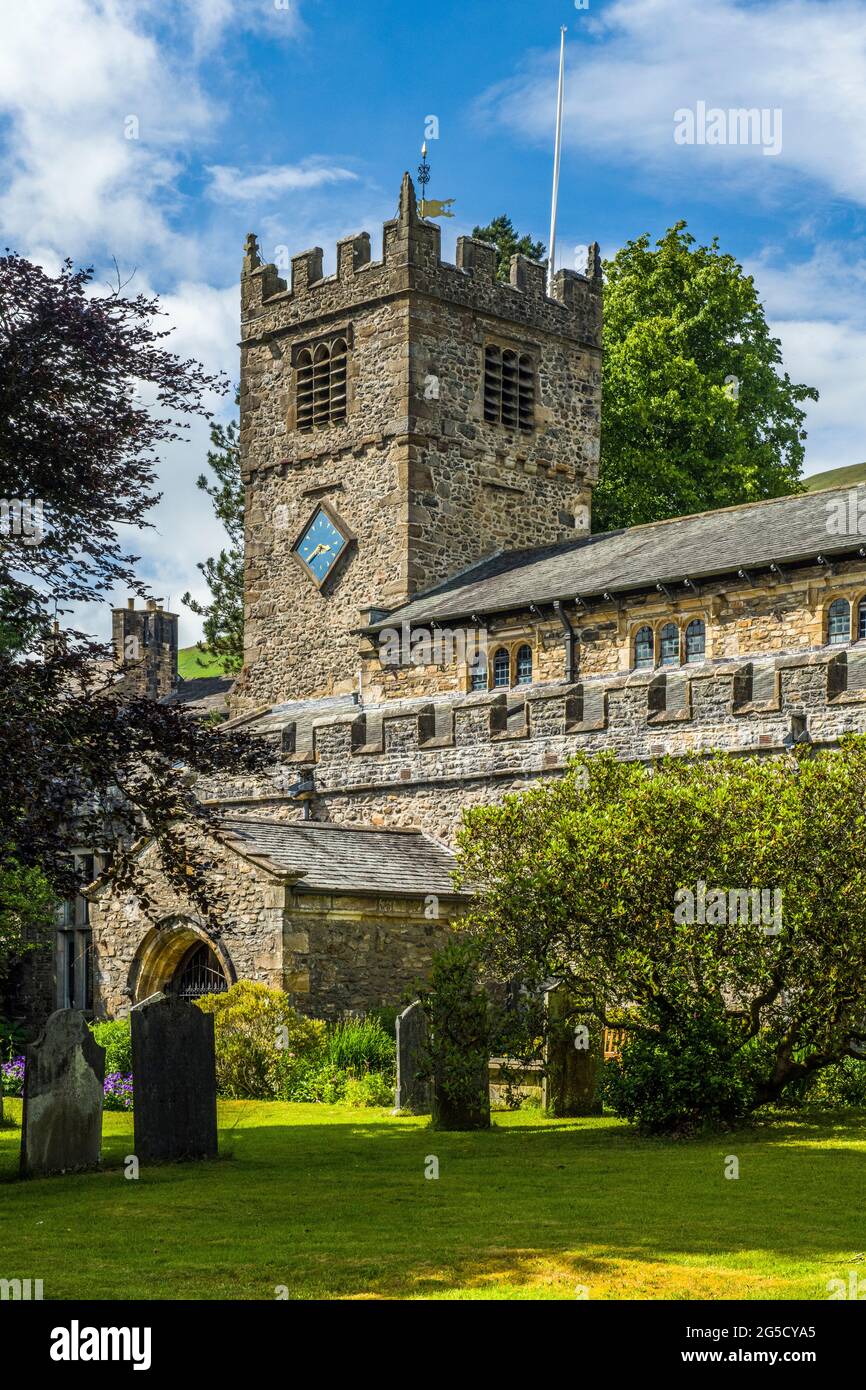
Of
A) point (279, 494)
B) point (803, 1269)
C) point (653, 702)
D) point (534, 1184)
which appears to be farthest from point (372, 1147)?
point (279, 494)

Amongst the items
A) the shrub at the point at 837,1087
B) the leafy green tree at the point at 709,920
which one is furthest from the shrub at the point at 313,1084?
the shrub at the point at 837,1087

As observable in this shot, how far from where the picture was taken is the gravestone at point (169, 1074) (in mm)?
14352

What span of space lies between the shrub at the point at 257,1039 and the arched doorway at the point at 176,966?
2713 mm

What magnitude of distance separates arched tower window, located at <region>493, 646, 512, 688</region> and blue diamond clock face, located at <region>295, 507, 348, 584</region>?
6683 millimetres

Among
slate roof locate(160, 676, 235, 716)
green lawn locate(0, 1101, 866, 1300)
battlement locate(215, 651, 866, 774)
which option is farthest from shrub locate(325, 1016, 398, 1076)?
slate roof locate(160, 676, 235, 716)

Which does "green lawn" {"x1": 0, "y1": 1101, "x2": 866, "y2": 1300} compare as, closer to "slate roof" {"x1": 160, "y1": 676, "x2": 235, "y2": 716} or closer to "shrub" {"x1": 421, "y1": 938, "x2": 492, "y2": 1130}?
"shrub" {"x1": 421, "y1": 938, "x2": 492, "y2": 1130}

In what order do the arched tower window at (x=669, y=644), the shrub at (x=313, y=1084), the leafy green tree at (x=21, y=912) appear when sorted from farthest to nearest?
the arched tower window at (x=669, y=644), the leafy green tree at (x=21, y=912), the shrub at (x=313, y=1084)

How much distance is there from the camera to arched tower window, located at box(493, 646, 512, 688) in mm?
30297

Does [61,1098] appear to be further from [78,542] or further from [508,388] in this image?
[508,388]

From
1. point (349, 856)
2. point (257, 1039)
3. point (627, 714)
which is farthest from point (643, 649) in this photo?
point (257, 1039)

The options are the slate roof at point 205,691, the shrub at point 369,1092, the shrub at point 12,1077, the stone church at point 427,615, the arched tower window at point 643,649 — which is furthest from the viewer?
the slate roof at point 205,691

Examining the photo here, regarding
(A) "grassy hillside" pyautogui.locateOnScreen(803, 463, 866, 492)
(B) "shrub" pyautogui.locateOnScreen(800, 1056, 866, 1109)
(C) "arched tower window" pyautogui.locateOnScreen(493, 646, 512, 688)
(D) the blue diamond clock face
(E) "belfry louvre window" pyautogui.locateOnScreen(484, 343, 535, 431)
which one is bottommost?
(B) "shrub" pyautogui.locateOnScreen(800, 1056, 866, 1109)

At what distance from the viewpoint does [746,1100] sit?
1680cm

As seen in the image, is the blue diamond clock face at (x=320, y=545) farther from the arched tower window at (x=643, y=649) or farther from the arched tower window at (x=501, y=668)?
the arched tower window at (x=643, y=649)
